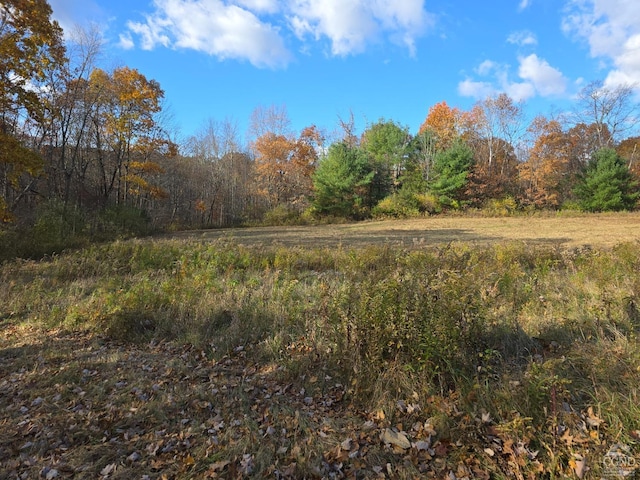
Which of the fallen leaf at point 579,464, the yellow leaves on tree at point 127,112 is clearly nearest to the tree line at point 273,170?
the yellow leaves on tree at point 127,112

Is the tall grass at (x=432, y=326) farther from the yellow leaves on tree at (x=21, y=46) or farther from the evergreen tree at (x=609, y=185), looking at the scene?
the evergreen tree at (x=609, y=185)

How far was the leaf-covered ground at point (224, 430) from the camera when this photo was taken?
8.85 feet

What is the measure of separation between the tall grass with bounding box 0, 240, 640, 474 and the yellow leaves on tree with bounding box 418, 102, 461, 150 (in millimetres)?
37371

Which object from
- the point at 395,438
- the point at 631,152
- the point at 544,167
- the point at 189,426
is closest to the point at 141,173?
the point at 189,426

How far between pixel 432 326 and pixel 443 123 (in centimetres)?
4583

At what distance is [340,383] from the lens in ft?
13.1

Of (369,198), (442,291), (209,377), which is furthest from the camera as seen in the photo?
(369,198)

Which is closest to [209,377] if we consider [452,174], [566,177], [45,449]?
[45,449]

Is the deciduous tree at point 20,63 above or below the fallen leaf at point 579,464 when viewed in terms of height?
above

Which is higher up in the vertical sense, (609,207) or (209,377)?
(609,207)

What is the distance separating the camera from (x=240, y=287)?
7.25 m

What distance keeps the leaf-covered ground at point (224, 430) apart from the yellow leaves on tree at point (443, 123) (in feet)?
140

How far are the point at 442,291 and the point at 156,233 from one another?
28.0 meters

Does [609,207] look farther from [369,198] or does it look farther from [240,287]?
[240,287]
